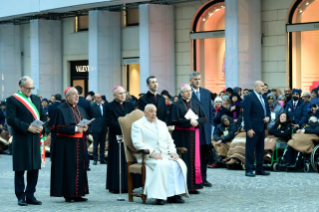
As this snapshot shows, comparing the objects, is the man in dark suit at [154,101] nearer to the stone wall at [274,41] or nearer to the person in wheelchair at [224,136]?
the person in wheelchair at [224,136]

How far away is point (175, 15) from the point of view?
78.2 ft

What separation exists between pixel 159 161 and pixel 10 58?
76.5 ft

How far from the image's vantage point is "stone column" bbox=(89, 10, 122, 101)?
995 inches

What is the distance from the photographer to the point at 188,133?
10.8m

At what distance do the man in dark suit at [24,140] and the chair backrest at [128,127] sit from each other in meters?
1.34

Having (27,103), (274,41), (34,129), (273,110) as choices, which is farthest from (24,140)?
(274,41)

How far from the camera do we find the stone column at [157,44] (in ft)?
76.0

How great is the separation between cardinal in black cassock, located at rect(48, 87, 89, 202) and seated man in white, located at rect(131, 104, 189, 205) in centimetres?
91

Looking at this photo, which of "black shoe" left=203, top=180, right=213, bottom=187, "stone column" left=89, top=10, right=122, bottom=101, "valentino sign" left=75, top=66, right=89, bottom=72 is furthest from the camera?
"valentino sign" left=75, top=66, right=89, bottom=72

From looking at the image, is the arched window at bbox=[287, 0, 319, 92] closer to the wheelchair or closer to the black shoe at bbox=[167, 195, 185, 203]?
the wheelchair

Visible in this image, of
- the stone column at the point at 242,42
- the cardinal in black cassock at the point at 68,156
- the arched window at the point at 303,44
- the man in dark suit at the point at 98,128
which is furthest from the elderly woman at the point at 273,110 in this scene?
the cardinal in black cassock at the point at 68,156

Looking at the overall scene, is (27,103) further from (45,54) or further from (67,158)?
(45,54)

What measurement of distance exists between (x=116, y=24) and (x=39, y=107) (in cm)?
1631

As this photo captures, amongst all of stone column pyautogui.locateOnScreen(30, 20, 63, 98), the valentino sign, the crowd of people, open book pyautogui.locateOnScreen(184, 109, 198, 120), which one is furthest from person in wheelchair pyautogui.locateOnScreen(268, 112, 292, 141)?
stone column pyautogui.locateOnScreen(30, 20, 63, 98)
